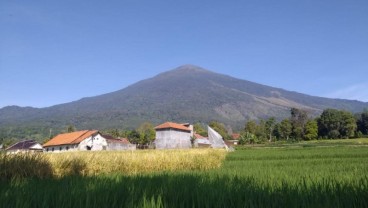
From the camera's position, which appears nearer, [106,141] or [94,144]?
[94,144]

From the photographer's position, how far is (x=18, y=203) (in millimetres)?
3359

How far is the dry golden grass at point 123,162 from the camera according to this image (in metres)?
12.1

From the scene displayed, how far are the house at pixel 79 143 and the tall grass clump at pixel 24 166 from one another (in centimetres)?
7512

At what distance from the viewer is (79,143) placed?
275ft

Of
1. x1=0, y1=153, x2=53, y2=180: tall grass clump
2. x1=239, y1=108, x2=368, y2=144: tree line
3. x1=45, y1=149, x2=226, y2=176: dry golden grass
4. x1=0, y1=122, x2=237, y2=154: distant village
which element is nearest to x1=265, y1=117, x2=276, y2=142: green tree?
x1=239, y1=108, x2=368, y2=144: tree line

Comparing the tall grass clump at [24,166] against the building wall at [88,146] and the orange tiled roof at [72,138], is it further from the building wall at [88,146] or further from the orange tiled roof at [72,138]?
the orange tiled roof at [72,138]

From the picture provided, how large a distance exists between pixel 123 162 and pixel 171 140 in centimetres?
9053

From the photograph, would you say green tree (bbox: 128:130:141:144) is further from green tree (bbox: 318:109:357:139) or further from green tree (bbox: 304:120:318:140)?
green tree (bbox: 318:109:357:139)

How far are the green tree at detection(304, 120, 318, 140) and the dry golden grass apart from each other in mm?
97622

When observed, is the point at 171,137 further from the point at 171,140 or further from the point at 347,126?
the point at 347,126

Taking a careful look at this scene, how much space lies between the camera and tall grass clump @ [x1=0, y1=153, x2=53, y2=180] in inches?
360

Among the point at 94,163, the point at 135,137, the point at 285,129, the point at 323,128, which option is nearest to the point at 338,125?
the point at 323,128

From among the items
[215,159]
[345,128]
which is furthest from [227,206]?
[345,128]

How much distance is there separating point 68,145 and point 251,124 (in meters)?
71.2
